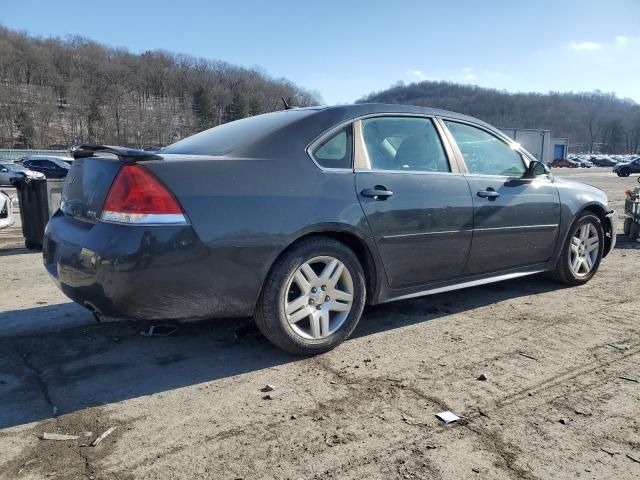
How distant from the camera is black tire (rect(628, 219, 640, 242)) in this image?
779cm

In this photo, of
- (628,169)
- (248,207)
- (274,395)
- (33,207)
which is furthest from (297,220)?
(628,169)

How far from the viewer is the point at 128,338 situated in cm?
359

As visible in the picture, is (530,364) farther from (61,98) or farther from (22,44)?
(22,44)

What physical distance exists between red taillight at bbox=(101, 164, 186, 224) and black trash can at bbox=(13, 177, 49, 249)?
4708 millimetres

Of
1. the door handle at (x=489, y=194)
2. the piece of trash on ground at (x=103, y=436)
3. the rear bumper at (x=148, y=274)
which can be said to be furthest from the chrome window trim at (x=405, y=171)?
the piece of trash on ground at (x=103, y=436)

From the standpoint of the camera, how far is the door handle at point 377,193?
3.36 m

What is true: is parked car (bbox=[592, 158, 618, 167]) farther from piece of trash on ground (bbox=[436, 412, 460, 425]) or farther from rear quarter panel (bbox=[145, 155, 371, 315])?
piece of trash on ground (bbox=[436, 412, 460, 425])

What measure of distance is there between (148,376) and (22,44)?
122405 mm

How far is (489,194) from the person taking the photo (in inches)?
160

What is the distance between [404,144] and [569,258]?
224 cm

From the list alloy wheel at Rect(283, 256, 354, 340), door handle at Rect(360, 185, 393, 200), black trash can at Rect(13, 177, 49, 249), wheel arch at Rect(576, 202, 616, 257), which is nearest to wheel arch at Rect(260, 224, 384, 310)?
A: alloy wheel at Rect(283, 256, 354, 340)

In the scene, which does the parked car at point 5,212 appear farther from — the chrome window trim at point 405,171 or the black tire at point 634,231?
the black tire at point 634,231

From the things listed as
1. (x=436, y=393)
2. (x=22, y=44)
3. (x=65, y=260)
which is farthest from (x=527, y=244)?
(x=22, y=44)

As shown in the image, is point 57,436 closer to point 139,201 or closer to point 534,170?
point 139,201
